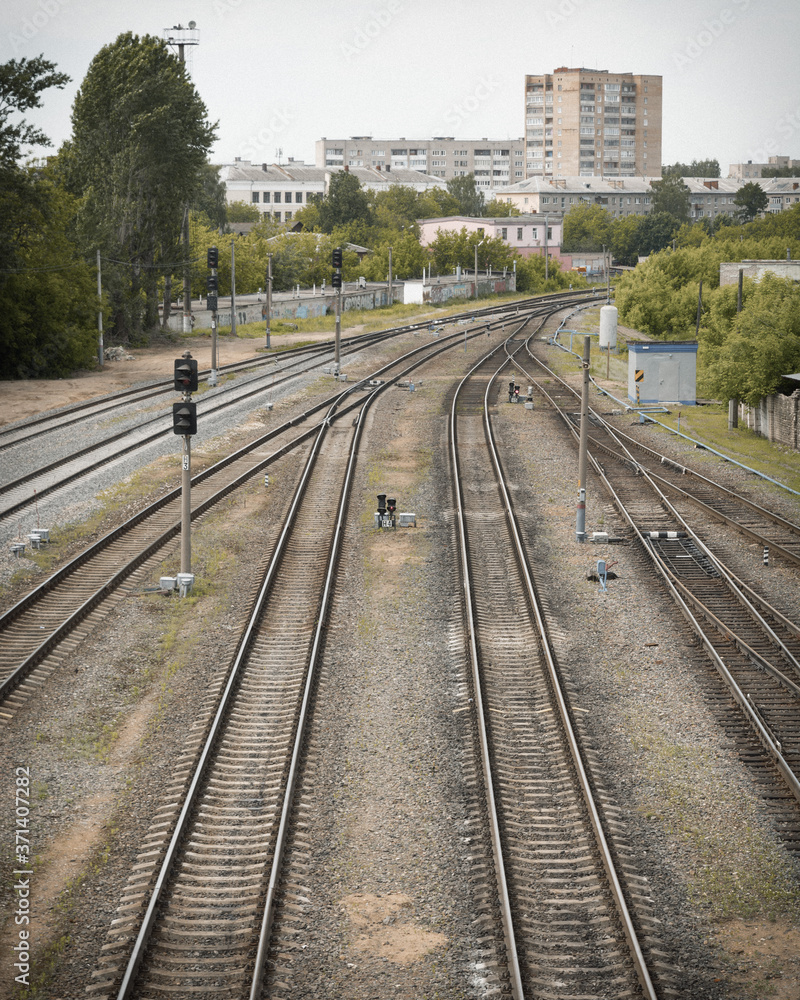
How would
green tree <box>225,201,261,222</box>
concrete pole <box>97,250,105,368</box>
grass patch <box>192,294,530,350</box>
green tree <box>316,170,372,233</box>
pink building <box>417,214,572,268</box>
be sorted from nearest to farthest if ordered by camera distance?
concrete pole <box>97,250,105,368</box> < grass patch <box>192,294,530,350</box> < green tree <box>316,170,372,233</box> < pink building <box>417,214,572,268</box> < green tree <box>225,201,261,222</box>

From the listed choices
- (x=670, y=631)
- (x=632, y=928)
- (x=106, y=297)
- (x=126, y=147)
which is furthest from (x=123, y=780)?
(x=126, y=147)

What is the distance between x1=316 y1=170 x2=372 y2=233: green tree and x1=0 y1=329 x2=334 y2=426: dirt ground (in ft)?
187

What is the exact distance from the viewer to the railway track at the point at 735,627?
12188 millimetres

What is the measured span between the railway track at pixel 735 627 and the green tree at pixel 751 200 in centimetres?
14353

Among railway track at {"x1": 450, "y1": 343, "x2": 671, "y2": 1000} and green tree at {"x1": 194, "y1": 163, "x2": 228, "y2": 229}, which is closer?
railway track at {"x1": 450, "y1": 343, "x2": 671, "y2": 1000}

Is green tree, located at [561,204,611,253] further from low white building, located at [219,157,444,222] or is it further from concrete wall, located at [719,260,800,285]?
concrete wall, located at [719,260,800,285]

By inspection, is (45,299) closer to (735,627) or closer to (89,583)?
(89,583)

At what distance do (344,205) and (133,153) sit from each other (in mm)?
65316

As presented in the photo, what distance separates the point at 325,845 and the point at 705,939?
3.60 m

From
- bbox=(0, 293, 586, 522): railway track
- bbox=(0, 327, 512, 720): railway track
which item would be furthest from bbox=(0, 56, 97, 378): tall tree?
bbox=(0, 327, 512, 720): railway track

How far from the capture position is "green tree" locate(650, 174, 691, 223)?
6225 inches

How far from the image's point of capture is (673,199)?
158m

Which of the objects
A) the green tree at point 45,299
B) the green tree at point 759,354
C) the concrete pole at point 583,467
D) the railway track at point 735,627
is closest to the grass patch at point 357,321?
the green tree at point 45,299

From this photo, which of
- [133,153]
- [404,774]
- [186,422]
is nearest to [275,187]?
[133,153]
